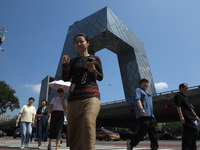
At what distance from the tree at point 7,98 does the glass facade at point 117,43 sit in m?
11.8

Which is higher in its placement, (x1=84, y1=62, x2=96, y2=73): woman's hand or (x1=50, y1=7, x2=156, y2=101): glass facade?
(x1=50, y1=7, x2=156, y2=101): glass facade

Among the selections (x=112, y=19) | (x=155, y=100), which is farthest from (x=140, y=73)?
(x=155, y=100)

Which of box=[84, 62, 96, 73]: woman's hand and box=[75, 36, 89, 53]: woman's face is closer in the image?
box=[84, 62, 96, 73]: woman's hand

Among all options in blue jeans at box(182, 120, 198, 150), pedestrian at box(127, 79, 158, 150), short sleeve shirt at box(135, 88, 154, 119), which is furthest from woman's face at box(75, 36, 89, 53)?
blue jeans at box(182, 120, 198, 150)

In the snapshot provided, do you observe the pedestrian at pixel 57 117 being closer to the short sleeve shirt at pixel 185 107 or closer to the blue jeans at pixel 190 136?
the short sleeve shirt at pixel 185 107

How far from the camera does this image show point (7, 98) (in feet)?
167

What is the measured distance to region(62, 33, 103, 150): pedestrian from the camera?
203cm

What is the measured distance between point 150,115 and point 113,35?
48765 millimetres

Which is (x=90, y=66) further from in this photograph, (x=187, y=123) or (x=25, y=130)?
(x=25, y=130)

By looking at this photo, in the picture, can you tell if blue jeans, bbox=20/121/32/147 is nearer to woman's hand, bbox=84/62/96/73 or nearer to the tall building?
woman's hand, bbox=84/62/96/73

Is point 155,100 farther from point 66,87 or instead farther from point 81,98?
point 81,98

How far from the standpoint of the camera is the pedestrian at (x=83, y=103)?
2026 millimetres

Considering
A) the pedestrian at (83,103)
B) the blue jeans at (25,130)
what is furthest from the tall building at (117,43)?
the pedestrian at (83,103)

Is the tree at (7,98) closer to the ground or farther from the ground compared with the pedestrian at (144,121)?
farther from the ground
